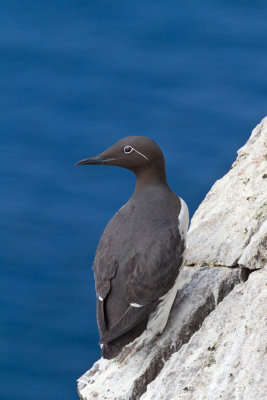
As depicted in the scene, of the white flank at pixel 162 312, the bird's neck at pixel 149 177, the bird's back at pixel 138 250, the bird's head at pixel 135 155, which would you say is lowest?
the white flank at pixel 162 312

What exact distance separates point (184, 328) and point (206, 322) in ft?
0.67

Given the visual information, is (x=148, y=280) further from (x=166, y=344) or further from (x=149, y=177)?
(x=149, y=177)

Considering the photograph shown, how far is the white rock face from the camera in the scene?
3742 millimetres

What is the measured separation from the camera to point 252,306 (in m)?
4.01

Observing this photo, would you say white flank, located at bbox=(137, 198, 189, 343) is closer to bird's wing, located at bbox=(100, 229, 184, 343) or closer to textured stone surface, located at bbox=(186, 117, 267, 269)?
bird's wing, located at bbox=(100, 229, 184, 343)

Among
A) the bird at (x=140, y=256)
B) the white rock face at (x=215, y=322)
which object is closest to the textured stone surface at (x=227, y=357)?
the white rock face at (x=215, y=322)

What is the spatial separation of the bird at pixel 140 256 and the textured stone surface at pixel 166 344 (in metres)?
0.09

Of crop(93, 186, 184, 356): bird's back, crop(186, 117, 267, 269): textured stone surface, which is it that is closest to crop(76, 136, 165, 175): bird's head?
crop(93, 186, 184, 356): bird's back

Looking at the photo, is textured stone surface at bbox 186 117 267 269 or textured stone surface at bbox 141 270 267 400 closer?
textured stone surface at bbox 141 270 267 400

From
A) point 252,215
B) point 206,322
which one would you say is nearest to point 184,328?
point 206,322

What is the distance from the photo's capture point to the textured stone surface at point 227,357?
3.64 m

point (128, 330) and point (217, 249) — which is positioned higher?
point (217, 249)

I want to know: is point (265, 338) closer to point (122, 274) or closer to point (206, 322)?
point (206, 322)

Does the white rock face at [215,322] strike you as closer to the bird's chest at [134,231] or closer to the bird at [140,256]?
the bird at [140,256]
